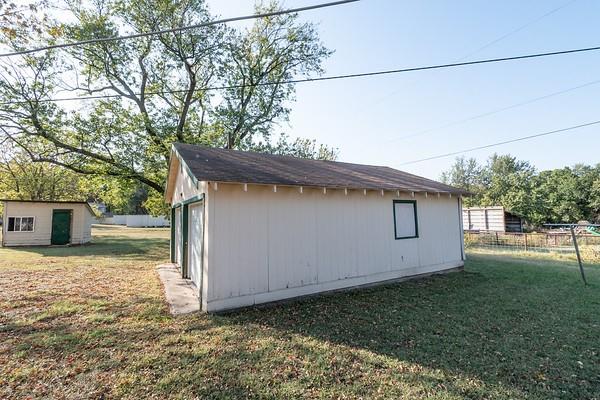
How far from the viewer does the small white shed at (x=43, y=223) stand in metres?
15.7

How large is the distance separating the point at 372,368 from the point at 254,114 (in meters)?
16.7

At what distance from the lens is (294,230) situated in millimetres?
6062

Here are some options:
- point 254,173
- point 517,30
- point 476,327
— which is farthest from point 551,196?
point 254,173

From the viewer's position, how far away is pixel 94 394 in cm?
280

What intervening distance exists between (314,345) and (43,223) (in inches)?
775

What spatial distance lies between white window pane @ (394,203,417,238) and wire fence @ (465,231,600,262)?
847 cm

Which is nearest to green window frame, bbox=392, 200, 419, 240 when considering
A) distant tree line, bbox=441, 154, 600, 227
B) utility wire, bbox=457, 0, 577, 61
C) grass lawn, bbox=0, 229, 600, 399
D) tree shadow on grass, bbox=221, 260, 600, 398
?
tree shadow on grass, bbox=221, 260, 600, 398

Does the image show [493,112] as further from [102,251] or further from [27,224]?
[27,224]

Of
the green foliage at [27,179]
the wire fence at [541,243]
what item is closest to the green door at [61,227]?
the green foliage at [27,179]

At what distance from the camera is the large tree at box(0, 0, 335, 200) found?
1313 cm

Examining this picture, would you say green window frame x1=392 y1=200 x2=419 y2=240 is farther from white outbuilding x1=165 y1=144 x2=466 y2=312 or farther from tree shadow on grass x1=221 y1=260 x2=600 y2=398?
tree shadow on grass x1=221 y1=260 x2=600 y2=398

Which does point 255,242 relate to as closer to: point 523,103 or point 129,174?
point 129,174

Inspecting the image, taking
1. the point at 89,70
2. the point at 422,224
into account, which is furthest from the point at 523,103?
the point at 89,70

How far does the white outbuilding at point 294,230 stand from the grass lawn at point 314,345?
1.78ft
